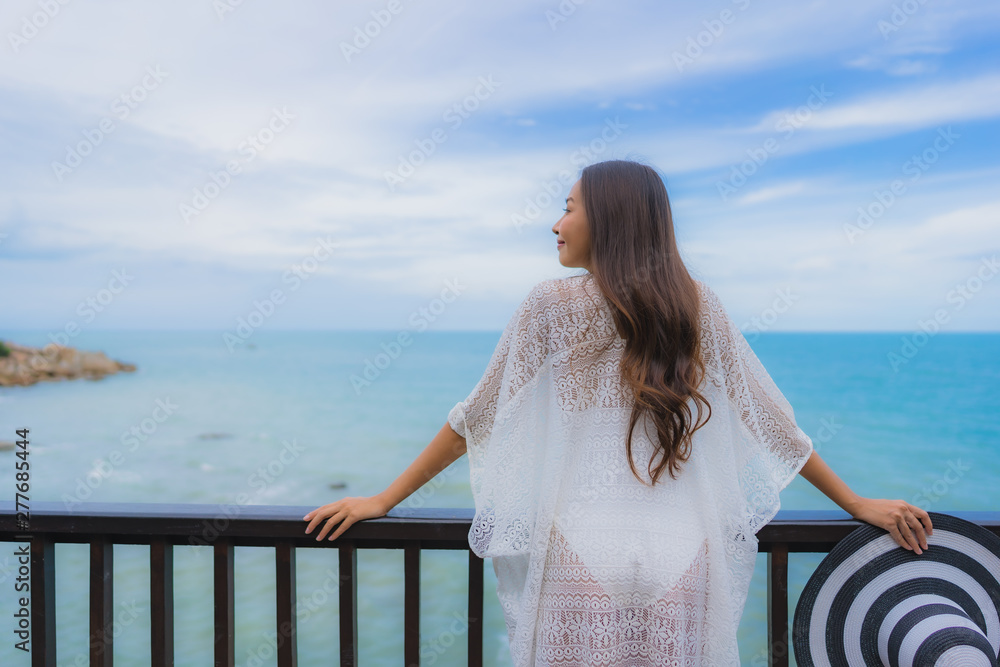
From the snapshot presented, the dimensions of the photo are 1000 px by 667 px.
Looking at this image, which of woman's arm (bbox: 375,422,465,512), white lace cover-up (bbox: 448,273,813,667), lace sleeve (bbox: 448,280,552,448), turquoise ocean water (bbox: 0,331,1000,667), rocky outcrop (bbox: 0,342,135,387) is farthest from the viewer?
rocky outcrop (bbox: 0,342,135,387)

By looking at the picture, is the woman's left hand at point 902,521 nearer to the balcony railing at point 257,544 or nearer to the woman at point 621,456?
the balcony railing at point 257,544

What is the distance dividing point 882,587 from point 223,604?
149 cm

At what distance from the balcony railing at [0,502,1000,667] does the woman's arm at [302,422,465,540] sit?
1.1 inches

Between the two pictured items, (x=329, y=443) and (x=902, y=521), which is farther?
(x=329, y=443)

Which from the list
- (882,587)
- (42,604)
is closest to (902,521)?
(882,587)

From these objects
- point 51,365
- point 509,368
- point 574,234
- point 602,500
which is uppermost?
point 51,365

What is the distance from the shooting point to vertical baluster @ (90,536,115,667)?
146 cm

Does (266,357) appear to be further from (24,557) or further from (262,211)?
(24,557)

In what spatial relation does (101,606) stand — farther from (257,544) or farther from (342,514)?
(342,514)

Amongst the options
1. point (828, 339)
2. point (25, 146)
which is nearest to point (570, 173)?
point (25, 146)

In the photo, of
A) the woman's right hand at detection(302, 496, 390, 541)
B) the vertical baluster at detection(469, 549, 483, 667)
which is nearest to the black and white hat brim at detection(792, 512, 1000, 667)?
the vertical baluster at detection(469, 549, 483, 667)

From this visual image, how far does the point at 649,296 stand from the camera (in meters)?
1.16

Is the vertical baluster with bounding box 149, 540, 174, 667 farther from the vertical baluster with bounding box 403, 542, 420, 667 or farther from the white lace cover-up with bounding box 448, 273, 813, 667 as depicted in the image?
the white lace cover-up with bounding box 448, 273, 813, 667

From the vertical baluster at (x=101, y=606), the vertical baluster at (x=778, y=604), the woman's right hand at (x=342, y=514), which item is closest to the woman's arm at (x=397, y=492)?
the woman's right hand at (x=342, y=514)
